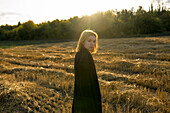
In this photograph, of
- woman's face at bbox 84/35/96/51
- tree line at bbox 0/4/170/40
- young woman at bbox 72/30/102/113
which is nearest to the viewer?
young woman at bbox 72/30/102/113

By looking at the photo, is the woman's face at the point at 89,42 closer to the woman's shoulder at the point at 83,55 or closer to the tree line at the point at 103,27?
the woman's shoulder at the point at 83,55

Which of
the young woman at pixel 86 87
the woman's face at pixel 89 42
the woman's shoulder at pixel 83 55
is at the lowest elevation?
the young woman at pixel 86 87

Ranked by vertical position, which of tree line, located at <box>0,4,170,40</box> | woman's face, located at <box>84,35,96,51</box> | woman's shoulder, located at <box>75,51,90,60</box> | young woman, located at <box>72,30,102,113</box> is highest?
tree line, located at <box>0,4,170,40</box>

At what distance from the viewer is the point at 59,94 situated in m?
5.05

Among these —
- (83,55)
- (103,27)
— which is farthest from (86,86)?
(103,27)

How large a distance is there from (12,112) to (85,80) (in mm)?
3055

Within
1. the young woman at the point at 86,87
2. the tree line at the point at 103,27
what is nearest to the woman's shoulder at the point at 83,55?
the young woman at the point at 86,87

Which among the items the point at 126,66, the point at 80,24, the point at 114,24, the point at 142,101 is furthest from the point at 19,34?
the point at 142,101

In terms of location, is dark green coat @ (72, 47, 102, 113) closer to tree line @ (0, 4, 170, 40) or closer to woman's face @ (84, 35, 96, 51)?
woman's face @ (84, 35, 96, 51)

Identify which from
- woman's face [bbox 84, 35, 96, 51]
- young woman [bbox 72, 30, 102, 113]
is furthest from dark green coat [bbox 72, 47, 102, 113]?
woman's face [bbox 84, 35, 96, 51]

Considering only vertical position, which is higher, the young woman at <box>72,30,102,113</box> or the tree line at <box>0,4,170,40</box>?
the tree line at <box>0,4,170,40</box>

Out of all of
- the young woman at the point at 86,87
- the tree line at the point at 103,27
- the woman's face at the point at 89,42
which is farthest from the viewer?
the tree line at the point at 103,27

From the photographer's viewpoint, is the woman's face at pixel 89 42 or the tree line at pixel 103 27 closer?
the woman's face at pixel 89 42

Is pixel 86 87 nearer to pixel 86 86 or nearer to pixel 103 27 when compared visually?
pixel 86 86
